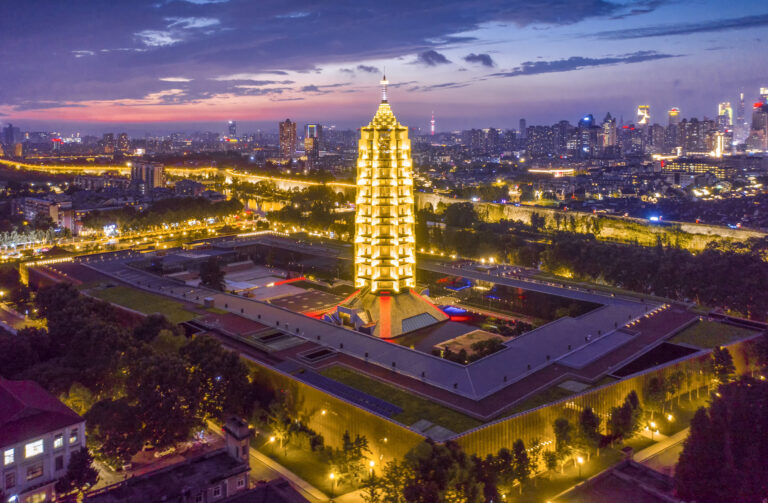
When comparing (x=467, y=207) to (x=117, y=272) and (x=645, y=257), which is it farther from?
(x=117, y=272)

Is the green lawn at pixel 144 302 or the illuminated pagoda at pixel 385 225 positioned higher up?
the illuminated pagoda at pixel 385 225

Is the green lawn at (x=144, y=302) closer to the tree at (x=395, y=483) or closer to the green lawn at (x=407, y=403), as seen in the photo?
the green lawn at (x=407, y=403)

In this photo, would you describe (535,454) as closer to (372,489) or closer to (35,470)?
(372,489)

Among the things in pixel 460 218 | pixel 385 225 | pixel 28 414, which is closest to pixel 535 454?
pixel 385 225

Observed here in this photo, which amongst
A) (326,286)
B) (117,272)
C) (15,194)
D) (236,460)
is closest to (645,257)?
(326,286)

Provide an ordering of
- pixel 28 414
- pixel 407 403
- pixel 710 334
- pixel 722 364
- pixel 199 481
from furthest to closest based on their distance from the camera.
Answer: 1. pixel 710 334
2. pixel 722 364
3. pixel 407 403
4. pixel 28 414
5. pixel 199 481

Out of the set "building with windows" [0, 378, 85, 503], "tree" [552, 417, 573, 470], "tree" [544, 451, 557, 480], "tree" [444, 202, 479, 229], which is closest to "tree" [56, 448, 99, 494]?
"building with windows" [0, 378, 85, 503]

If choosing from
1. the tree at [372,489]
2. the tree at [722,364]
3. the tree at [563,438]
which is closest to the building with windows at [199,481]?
the tree at [372,489]
